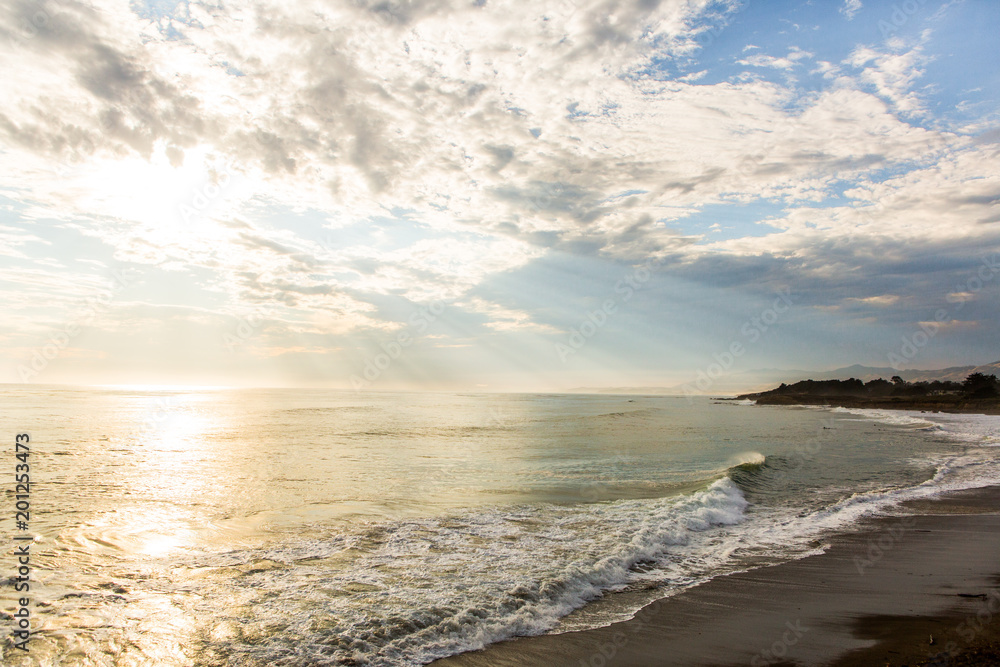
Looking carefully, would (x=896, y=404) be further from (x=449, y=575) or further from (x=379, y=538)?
(x=449, y=575)

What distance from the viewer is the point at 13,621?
6.12 metres

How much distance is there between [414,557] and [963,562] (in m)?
10.2

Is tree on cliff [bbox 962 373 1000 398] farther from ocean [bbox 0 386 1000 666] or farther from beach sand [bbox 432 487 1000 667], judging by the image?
beach sand [bbox 432 487 1000 667]

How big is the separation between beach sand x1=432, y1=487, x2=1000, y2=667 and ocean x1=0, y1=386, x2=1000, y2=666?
1.74 ft

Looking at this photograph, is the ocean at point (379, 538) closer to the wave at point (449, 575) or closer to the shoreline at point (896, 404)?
the wave at point (449, 575)

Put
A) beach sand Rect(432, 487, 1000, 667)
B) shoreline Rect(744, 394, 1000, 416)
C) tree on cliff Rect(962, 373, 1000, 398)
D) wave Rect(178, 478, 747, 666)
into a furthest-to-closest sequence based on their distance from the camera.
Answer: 1. tree on cliff Rect(962, 373, 1000, 398)
2. shoreline Rect(744, 394, 1000, 416)
3. wave Rect(178, 478, 747, 666)
4. beach sand Rect(432, 487, 1000, 667)

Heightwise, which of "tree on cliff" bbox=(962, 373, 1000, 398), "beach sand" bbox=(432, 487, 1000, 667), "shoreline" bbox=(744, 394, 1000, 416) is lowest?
"shoreline" bbox=(744, 394, 1000, 416)

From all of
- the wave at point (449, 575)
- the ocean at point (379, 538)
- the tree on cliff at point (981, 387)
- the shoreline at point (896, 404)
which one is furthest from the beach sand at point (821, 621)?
the tree on cliff at point (981, 387)

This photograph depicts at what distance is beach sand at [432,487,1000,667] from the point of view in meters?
5.62

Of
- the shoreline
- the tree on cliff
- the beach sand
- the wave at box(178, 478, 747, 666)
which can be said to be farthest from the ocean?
the tree on cliff

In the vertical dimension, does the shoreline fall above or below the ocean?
below

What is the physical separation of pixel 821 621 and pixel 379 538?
7.76m

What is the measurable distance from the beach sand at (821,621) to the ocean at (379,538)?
0.53 m

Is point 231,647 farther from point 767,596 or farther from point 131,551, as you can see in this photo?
Answer: point 767,596
